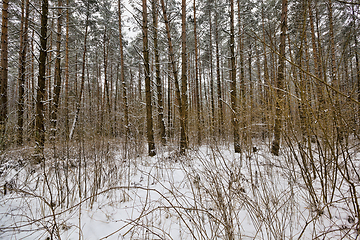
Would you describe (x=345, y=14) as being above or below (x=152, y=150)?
above

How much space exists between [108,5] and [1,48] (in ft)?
26.1

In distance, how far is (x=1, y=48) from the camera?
675cm

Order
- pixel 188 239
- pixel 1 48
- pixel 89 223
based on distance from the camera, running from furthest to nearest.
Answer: pixel 1 48
pixel 89 223
pixel 188 239

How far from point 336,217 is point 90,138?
152 inches

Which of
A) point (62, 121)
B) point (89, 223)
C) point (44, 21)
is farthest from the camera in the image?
point (44, 21)

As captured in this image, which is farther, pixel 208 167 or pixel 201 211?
pixel 208 167

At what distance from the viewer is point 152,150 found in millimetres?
6270

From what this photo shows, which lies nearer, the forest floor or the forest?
the forest floor

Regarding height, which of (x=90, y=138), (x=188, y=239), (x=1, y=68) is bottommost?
(x=188, y=239)

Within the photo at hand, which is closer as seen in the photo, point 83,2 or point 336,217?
point 336,217

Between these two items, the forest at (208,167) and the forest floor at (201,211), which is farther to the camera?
the forest at (208,167)

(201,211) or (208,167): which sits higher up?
(208,167)

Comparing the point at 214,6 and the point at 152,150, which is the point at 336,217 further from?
the point at 214,6

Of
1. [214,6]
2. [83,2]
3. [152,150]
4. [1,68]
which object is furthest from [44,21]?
[214,6]
